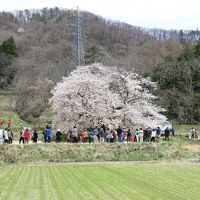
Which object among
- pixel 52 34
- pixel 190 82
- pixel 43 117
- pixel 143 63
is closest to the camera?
pixel 43 117

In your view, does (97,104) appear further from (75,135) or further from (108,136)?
(75,135)

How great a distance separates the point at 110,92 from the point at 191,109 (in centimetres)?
1850

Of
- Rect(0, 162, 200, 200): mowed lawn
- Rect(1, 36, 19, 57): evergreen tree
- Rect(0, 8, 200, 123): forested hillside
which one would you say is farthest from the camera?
Rect(1, 36, 19, 57): evergreen tree

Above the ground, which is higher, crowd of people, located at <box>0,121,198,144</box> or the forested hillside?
the forested hillside

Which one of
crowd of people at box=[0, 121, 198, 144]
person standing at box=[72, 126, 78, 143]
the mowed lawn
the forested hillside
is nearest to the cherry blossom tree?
Result: crowd of people at box=[0, 121, 198, 144]

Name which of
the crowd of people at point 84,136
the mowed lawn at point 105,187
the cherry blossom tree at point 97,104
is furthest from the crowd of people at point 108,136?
the mowed lawn at point 105,187

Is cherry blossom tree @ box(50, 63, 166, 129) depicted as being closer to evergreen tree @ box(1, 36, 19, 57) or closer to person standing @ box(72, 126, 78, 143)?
person standing @ box(72, 126, 78, 143)

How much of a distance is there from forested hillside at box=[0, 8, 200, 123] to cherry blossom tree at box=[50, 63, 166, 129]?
13933mm

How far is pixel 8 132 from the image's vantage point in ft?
101

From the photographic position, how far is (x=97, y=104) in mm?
41875

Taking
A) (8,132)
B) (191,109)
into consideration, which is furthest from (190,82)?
(8,132)

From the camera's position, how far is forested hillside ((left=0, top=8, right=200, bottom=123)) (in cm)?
5956

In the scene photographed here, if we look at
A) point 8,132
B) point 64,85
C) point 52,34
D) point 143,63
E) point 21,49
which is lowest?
point 8,132

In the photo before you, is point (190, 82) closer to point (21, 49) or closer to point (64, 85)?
point (64, 85)
